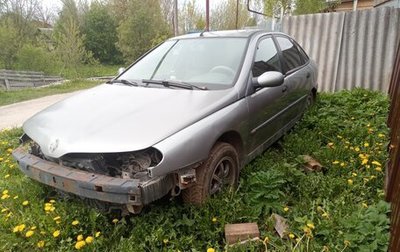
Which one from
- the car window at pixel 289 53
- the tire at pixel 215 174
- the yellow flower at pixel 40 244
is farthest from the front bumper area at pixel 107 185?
the car window at pixel 289 53

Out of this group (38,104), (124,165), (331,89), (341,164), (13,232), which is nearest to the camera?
(124,165)

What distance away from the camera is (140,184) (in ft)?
7.61

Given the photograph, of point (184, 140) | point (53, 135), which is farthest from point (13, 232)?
point (184, 140)

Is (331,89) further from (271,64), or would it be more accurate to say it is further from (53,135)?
(53,135)

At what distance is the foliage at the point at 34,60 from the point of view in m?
19.6

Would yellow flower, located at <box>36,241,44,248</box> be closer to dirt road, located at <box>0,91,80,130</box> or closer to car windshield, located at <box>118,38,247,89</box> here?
car windshield, located at <box>118,38,247,89</box>

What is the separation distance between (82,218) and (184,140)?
1181 millimetres

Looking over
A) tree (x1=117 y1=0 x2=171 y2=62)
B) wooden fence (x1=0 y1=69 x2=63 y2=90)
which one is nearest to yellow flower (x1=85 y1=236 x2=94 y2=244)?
wooden fence (x1=0 y1=69 x2=63 y2=90)

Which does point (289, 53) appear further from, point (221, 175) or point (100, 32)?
point (100, 32)

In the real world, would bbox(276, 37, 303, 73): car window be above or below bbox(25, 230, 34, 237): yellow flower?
above

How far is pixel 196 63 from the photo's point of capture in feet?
12.0

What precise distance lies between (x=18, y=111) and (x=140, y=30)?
1497cm

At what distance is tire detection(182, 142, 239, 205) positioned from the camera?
9.06 feet

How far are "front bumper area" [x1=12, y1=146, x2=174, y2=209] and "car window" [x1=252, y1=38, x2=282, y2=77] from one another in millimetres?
1758
